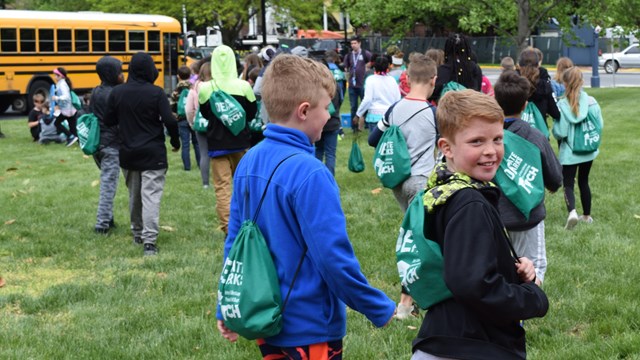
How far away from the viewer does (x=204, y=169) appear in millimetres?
11938

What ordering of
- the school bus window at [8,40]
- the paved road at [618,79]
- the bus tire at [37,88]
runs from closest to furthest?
the school bus window at [8,40] → the bus tire at [37,88] → the paved road at [618,79]

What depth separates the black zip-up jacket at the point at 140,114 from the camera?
8109mm

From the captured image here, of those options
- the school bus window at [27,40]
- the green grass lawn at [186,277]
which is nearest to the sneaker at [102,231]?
the green grass lawn at [186,277]

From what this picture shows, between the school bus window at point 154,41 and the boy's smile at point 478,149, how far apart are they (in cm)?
2708

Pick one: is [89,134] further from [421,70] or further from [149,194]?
[421,70]

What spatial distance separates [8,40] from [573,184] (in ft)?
65.9

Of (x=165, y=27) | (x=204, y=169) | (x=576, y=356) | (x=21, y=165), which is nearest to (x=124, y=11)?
(x=165, y=27)

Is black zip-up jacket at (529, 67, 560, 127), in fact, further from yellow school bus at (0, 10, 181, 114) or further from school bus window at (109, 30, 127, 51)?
school bus window at (109, 30, 127, 51)

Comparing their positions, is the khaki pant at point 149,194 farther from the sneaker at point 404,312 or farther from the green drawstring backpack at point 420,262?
the green drawstring backpack at point 420,262

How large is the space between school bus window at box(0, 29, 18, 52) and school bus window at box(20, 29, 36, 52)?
195 mm

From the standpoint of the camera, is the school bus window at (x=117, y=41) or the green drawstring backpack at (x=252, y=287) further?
the school bus window at (x=117, y=41)

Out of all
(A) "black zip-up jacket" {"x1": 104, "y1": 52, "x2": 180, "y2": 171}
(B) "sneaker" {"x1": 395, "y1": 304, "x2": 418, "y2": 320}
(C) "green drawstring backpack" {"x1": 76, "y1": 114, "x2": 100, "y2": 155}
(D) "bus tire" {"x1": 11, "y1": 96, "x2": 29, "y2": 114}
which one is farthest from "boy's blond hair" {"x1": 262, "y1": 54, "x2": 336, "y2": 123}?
(D) "bus tire" {"x1": 11, "y1": 96, "x2": 29, "y2": 114}

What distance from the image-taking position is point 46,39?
1027 inches

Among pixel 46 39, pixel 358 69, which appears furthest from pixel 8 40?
pixel 358 69
